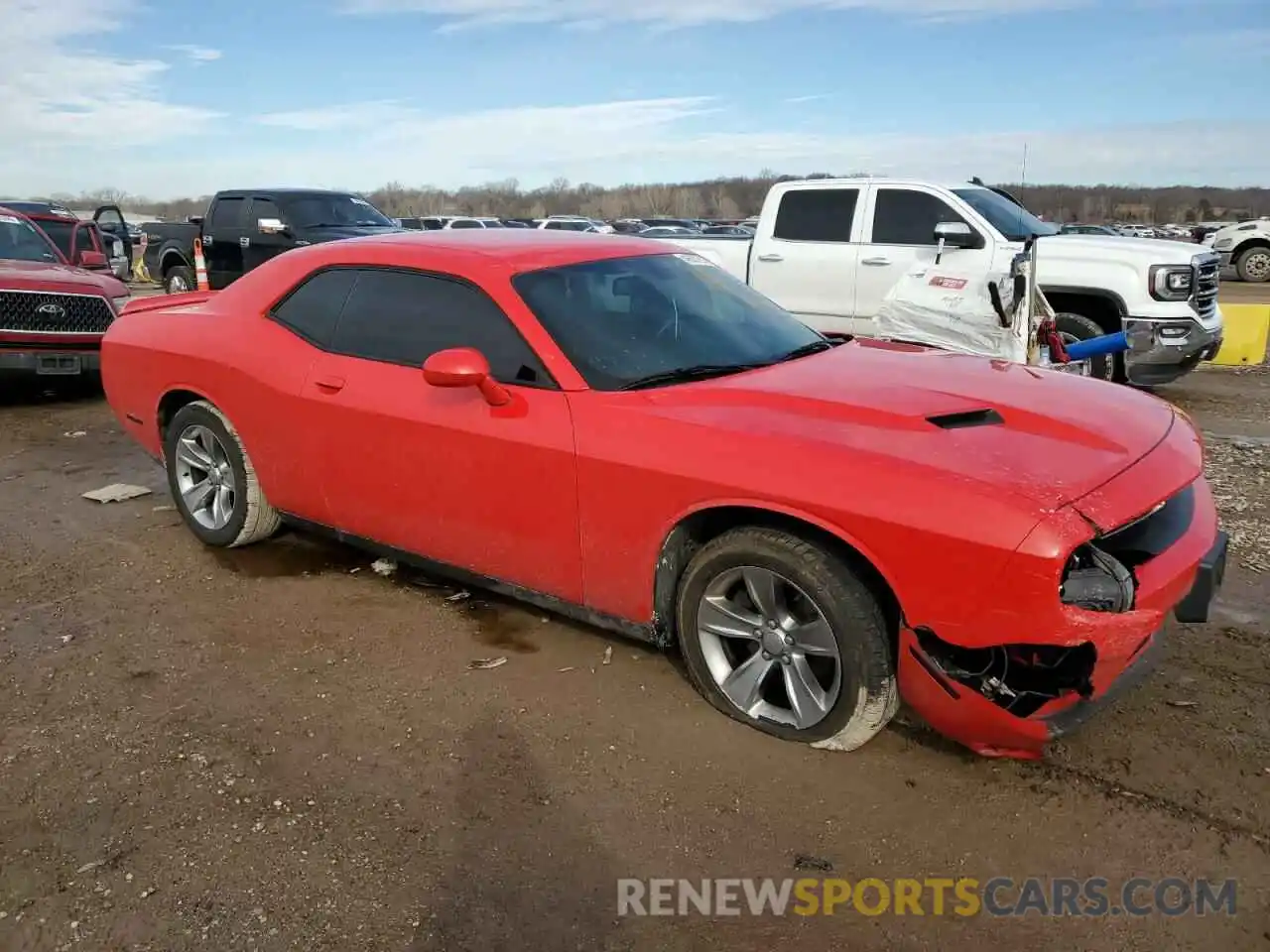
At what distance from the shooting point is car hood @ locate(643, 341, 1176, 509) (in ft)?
9.24

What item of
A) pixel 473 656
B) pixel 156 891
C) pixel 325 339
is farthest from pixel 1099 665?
pixel 325 339

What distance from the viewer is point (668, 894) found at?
254 centimetres

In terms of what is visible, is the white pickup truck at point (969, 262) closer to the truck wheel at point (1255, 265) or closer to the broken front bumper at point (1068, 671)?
the broken front bumper at point (1068, 671)

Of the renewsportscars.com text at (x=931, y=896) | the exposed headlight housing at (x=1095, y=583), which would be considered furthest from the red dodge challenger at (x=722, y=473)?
the renewsportscars.com text at (x=931, y=896)

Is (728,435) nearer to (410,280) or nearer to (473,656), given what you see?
(473,656)

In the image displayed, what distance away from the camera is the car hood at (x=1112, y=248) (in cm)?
816

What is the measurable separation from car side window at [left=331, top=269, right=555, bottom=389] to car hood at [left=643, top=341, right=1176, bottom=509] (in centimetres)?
60

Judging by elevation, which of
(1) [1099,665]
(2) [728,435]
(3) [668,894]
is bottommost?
(3) [668,894]

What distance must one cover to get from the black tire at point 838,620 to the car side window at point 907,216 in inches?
248

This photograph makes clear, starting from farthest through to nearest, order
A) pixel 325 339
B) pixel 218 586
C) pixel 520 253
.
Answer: pixel 218 586 → pixel 325 339 → pixel 520 253

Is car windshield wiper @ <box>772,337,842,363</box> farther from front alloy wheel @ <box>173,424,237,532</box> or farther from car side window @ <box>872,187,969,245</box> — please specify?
car side window @ <box>872,187,969,245</box>

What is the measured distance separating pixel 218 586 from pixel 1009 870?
3.62 metres

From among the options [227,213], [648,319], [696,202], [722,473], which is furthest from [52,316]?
[696,202]

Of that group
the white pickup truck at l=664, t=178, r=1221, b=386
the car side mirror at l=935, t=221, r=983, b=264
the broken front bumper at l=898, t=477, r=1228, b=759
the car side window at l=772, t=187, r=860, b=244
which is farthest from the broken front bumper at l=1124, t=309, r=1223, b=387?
the broken front bumper at l=898, t=477, r=1228, b=759
